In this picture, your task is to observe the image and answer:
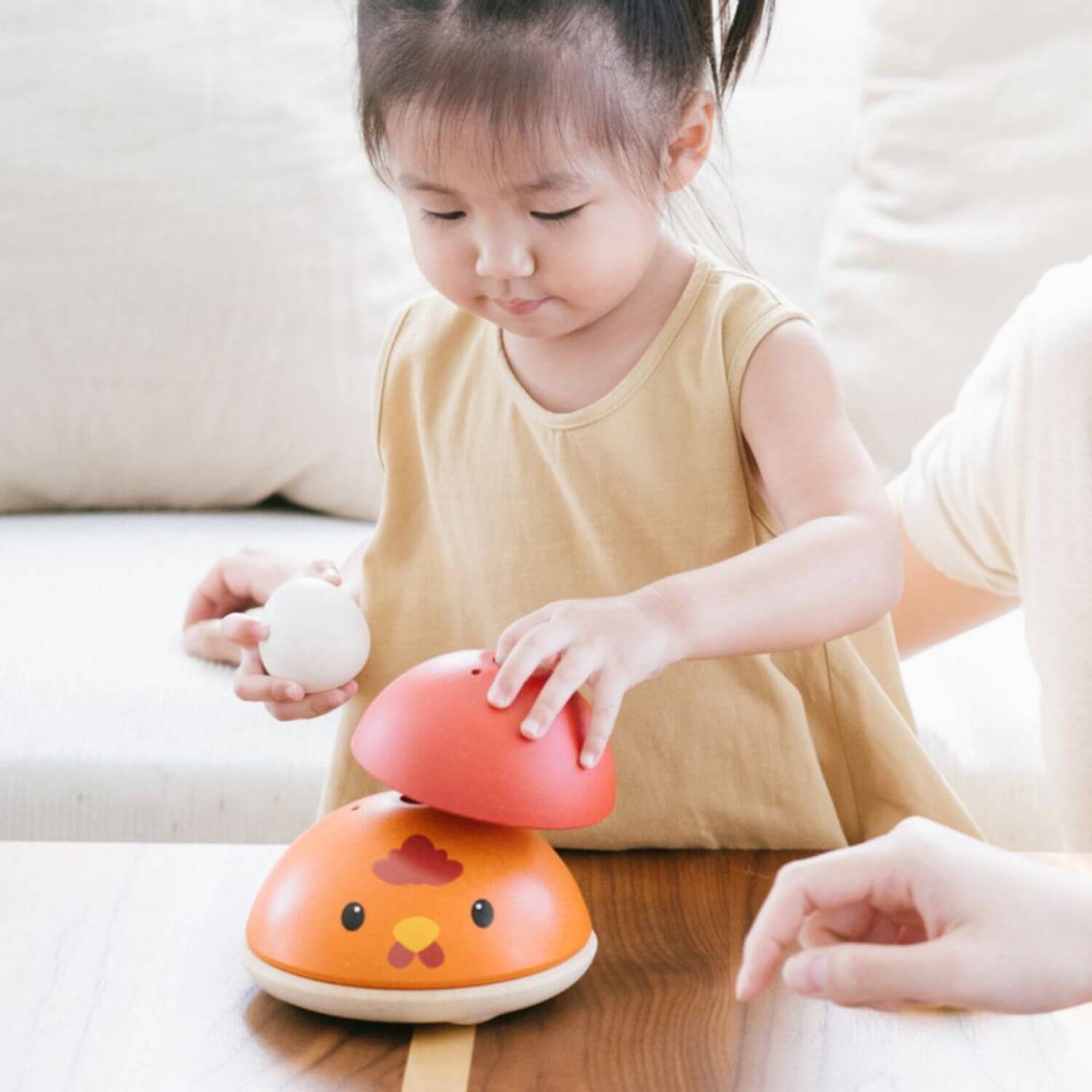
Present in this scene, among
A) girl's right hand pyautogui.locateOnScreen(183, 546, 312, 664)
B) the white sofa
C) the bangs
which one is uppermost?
the bangs

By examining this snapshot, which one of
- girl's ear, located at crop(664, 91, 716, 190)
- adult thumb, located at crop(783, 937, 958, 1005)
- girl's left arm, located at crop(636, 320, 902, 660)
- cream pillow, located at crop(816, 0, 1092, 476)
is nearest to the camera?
adult thumb, located at crop(783, 937, 958, 1005)

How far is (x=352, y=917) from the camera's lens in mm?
659

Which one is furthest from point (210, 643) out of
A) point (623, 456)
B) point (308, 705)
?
point (623, 456)

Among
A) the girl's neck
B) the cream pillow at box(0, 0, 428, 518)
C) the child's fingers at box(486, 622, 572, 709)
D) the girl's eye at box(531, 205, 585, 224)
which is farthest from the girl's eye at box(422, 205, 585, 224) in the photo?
the cream pillow at box(0, 0, 428, 518)

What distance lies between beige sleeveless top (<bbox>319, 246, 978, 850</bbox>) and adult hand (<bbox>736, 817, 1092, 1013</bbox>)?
0.34 m

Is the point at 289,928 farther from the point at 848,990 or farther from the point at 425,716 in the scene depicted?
the point at 848,990

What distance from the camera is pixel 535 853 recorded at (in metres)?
0.70

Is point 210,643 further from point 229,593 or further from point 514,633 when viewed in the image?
point 514,633

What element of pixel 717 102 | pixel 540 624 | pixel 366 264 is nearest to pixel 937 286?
pixel 366 264

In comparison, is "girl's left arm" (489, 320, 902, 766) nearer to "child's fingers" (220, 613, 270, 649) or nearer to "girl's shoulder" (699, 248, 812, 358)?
"girl's shoulder" (699, 248, 812, 358)

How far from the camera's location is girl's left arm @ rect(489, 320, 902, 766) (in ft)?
2.18

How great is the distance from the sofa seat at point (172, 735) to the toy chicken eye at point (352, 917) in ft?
1.53

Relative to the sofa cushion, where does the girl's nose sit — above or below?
above

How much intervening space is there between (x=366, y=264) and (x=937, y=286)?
56 cm
